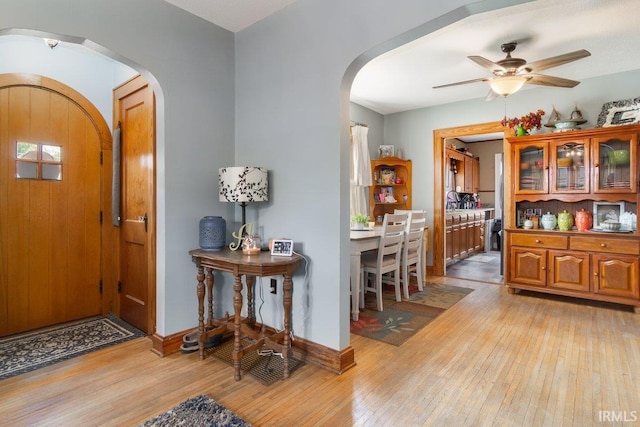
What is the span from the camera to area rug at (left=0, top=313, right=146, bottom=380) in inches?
91.9

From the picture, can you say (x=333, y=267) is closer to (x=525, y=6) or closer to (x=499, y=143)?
(x=525, y=6)

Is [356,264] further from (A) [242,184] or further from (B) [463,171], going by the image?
(B) [463,171]

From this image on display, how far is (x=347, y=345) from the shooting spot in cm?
233

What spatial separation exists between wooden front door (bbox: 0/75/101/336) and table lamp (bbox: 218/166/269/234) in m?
1.63

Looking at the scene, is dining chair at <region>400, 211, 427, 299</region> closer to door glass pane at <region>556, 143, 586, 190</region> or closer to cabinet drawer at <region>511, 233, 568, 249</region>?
cabinet drawer at <region>511, 233, 568, 249</region>

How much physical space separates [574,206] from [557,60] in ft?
7.41

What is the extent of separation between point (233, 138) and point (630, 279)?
4.21m

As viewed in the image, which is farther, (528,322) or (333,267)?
(528,322)

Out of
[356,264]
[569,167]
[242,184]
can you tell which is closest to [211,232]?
[242,184]

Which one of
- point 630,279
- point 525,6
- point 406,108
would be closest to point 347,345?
point 525,6

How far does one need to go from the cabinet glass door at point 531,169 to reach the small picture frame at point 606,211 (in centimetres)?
57

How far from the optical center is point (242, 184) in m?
2.42

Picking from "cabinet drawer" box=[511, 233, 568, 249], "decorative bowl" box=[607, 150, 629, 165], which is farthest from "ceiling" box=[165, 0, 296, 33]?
"decorative bowl" box=[607, 150, 629, 165]

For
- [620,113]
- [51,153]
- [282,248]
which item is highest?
[620,113]
